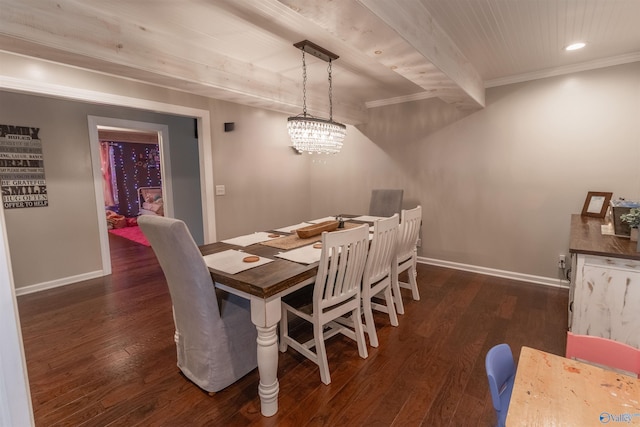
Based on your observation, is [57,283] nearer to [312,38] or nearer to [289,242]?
[289,242]

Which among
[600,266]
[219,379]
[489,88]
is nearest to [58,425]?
[219,379]

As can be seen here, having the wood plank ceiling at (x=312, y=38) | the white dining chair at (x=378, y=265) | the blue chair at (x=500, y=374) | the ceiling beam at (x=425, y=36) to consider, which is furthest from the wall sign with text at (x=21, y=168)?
the blue chair at (x=500, y=374)

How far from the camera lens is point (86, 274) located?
378cm

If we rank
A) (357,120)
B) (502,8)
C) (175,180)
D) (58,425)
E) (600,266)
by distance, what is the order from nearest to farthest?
(58,425), (600,266), (502,8), (357,120), (175,180)

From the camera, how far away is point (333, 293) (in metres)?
2.07

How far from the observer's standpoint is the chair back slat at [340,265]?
74.1 inches

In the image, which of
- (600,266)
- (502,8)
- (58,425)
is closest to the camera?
(58,425)

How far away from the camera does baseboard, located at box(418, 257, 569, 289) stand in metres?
3.47

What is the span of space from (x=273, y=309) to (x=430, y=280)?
8.55 ft

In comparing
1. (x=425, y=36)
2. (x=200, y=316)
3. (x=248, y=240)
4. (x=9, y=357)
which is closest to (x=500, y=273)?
(x=425, y=36)

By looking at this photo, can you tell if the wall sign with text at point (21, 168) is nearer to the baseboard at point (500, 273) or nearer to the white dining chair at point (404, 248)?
the white dining chair at point (404, 248)

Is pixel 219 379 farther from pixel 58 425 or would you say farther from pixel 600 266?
pixel 600 266

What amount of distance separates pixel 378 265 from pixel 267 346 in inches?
43.7

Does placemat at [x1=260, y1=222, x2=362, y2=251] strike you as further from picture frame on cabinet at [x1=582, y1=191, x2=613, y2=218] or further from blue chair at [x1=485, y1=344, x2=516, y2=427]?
picture frame on cabinet at [x1=582, y1=191, x2=613, y2=218]
